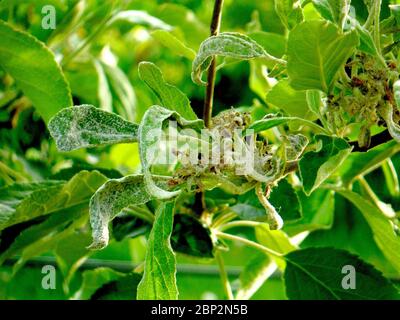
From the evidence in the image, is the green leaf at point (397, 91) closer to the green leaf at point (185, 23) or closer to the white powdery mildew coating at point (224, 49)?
the white powdery mildew coating at point (224, 49)

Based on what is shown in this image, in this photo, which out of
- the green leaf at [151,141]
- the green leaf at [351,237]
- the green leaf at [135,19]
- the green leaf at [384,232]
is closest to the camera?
the green leaf at [151,141]

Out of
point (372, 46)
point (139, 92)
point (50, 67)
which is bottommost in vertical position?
point (372, 46)

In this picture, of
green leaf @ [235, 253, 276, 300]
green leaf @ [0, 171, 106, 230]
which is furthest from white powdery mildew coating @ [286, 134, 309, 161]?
green leaf @ [235, 253, 276, 300]

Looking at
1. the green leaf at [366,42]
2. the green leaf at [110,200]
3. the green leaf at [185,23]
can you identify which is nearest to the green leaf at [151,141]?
the green leaf at [110,200]

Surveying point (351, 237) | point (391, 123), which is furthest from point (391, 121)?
point (351, 237)
